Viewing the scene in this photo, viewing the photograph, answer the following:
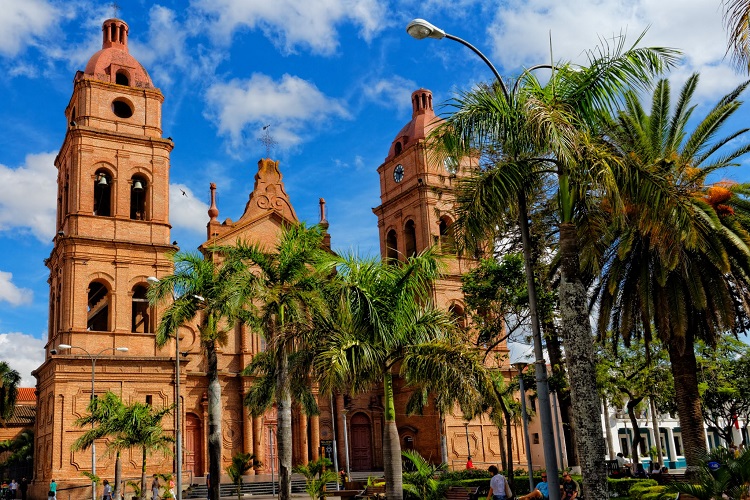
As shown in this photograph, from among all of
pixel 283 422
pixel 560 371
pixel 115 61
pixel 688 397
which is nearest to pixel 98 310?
pixel 115 61

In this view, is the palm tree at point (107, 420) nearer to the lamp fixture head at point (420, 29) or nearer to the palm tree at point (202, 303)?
the palm tree at point (202, 303)

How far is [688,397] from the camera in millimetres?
19562

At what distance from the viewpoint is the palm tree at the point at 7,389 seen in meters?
51.7

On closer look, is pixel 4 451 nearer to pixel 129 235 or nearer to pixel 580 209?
pixel 129 235

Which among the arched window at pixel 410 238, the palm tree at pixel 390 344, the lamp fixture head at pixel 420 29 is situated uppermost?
the arched window at pixel 410 238

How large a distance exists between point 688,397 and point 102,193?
30092 mm

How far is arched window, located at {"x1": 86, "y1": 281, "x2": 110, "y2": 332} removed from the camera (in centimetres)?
4141

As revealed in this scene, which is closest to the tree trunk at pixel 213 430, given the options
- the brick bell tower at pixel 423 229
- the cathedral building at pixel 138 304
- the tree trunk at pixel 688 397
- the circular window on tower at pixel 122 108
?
the cathedral building at pixel 138 304

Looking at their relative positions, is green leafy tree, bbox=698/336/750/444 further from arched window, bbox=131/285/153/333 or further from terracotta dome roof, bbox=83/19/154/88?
terracotta dome roof, bbox=83/19/154/88

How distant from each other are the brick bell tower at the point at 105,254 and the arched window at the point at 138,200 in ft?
0.17

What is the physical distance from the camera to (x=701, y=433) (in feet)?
63.6

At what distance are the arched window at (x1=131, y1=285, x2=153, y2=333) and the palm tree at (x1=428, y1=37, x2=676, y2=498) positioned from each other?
28.2 m

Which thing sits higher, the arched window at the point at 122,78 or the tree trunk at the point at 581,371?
the arched window at the point at 122,78

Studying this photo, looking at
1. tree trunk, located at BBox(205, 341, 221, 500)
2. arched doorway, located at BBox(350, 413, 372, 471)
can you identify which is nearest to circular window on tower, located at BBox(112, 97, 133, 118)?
tree trunk, located at BBox(205, 341, 221, 500)
